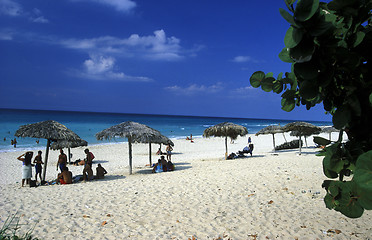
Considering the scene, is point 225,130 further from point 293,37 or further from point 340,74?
point 293,37

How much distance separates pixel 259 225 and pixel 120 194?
12.7 ft

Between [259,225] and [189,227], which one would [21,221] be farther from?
[259,225]

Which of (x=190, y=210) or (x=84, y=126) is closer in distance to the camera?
(x=190, y=210)

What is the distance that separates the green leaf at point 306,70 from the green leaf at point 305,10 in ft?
0.72

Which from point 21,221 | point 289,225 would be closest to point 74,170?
point 21,221

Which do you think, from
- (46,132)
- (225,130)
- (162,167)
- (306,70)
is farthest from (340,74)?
(225,130)

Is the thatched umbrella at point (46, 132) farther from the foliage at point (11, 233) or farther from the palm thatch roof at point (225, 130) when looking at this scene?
the palm thatch roof at point (225, 130)

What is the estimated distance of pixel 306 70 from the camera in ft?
3.26

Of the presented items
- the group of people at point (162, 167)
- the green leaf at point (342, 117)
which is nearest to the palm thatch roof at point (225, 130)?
the group of people at point (162, 167)

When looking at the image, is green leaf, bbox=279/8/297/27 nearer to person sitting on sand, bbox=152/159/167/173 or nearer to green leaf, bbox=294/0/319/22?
green leaf, bbox=294/0/319/22

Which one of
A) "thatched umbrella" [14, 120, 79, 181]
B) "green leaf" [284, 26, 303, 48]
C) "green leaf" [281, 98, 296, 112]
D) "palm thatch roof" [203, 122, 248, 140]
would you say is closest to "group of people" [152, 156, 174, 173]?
"thatched umbrella" [14, 120, 79, 181]

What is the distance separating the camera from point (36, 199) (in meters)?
6.44

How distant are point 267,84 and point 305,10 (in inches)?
24.3

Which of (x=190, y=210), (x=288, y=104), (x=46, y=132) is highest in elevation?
(x=288, y=104)
